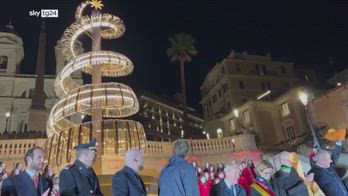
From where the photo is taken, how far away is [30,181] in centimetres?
465

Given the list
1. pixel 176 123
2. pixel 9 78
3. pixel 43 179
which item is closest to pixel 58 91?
pixel 43 179

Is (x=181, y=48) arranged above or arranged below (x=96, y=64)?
above

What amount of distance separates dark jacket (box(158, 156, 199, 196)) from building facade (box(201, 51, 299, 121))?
1792 inches

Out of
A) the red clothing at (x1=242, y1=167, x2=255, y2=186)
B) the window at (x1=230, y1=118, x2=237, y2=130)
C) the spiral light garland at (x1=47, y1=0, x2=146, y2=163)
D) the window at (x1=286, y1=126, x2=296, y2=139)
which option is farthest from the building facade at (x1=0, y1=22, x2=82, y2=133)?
the red clothing at (x1=242, y1=167, x2=255, y2=186)

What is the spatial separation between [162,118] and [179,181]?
215 ft

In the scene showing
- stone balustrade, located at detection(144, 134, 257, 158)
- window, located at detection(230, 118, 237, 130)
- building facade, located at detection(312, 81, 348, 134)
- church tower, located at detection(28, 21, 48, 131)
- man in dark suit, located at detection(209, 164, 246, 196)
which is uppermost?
church tower, located at detection(28, 21, 48, 131)

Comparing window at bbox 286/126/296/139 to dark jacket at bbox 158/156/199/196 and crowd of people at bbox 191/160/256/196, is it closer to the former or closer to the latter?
crowd of people at bbox 191/160/256/196

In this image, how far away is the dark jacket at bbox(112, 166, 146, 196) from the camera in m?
4.36

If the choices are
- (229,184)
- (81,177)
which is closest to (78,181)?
(81,177)

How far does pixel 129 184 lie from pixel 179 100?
7427 centimetres

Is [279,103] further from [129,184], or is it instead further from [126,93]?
[129,184]

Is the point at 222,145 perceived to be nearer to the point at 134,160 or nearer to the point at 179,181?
the point at 179,181

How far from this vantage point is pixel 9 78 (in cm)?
4688

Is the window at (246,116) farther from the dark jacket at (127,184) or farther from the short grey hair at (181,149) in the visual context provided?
the dark jacket at (127,184)
